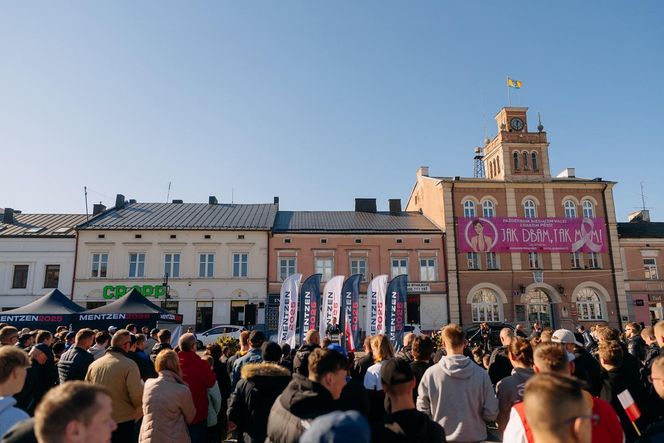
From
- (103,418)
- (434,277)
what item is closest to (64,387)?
(103,418)

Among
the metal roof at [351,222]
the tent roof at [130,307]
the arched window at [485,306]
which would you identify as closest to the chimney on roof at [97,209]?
the metal roof at [351,222]

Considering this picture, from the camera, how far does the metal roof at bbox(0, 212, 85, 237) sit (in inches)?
1316

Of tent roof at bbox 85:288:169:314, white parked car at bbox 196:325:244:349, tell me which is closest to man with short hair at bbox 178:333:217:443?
tent roof at bbox 85:288:169:314

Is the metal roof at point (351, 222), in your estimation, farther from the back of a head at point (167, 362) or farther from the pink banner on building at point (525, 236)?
the back of a head at point (167, 362)

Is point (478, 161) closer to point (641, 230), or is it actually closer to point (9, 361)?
point (641, 230)

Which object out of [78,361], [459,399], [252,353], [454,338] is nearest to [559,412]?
[459,399]

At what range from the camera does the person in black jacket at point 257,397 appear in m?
4.82

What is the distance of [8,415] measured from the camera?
10.4 ft

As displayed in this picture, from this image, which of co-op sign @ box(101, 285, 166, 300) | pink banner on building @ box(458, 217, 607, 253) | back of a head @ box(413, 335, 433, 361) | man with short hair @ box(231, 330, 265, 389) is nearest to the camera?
back of a head @ box(413, 335, 433, 361)

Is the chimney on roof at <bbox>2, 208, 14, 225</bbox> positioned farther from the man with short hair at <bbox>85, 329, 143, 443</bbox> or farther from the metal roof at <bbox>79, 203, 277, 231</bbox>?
the man with short hair at <bbox>85, 329, 143, 443</bbox>

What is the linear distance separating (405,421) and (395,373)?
15.2 inches

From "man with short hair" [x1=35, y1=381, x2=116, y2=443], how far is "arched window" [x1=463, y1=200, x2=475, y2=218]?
3436 centimetres

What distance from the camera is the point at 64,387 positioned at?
2412mm

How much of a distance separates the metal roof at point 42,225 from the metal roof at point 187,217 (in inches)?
97.0
